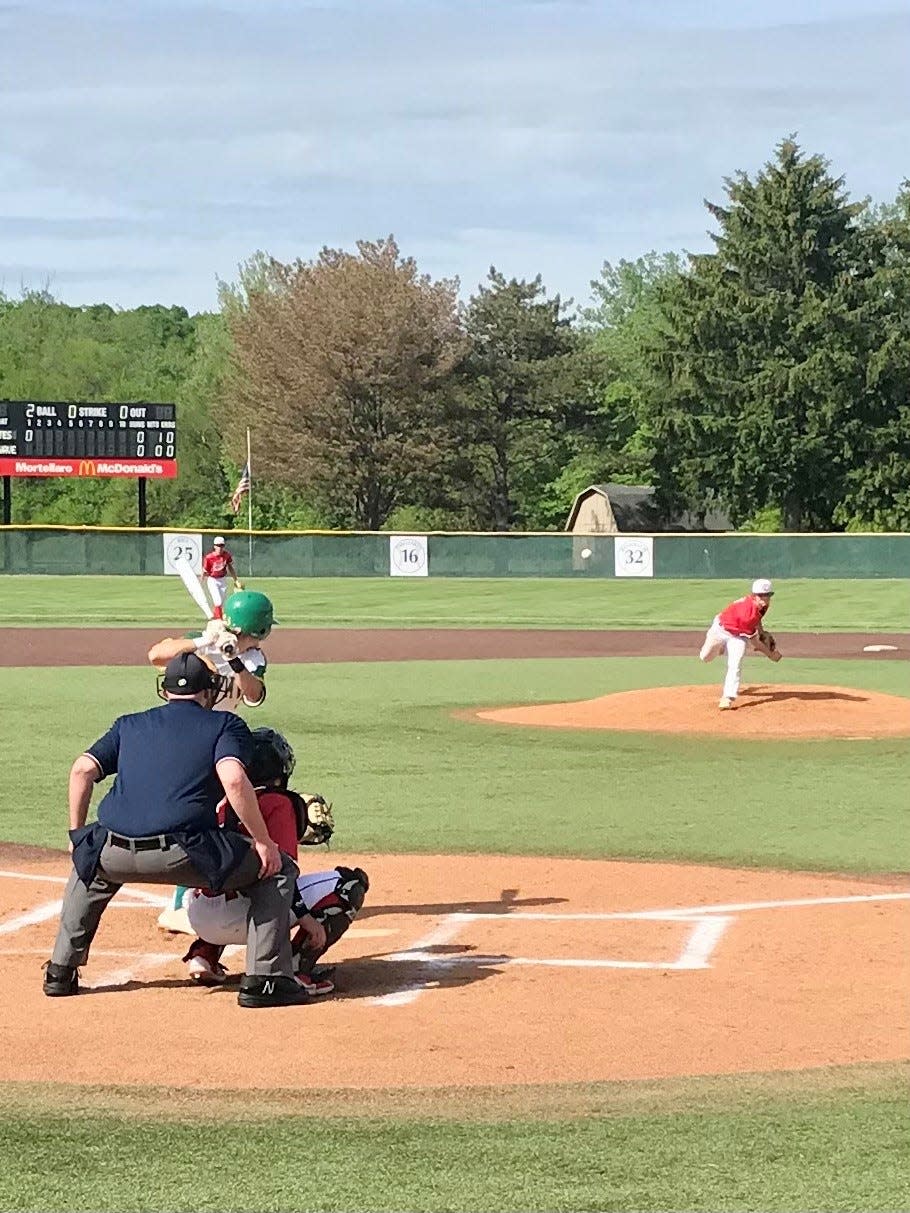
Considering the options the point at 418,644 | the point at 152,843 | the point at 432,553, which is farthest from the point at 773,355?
the point at 152,843

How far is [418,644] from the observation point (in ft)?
101

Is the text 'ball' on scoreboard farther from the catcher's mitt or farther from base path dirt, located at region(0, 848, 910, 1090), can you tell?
the catcher's mitt

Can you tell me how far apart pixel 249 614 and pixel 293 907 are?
1580 mm

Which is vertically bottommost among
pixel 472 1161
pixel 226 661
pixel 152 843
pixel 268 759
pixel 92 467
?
pixel 472 1161

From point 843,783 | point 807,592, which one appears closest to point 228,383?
point 807,592

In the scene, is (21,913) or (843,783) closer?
(21,913)

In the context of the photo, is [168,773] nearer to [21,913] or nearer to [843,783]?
[21,913]

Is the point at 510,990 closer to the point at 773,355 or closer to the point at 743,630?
the point at 743,630

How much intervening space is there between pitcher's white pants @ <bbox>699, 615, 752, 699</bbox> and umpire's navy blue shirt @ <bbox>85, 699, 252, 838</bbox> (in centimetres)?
1100

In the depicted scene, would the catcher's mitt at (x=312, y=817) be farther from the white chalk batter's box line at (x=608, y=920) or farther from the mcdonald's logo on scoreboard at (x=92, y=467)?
the mcdonald's logo on scoreboard at (x=92, y=467)

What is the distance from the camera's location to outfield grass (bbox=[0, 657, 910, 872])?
12047 mm

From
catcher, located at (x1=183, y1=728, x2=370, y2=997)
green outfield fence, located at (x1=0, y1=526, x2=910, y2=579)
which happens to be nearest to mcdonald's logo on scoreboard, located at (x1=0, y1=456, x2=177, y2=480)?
green outfield fence, located at (x1=0, y1=526, x2=910, y2=579)

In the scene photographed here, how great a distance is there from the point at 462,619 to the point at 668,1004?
3117 centimetres

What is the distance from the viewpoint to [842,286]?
232 feet
